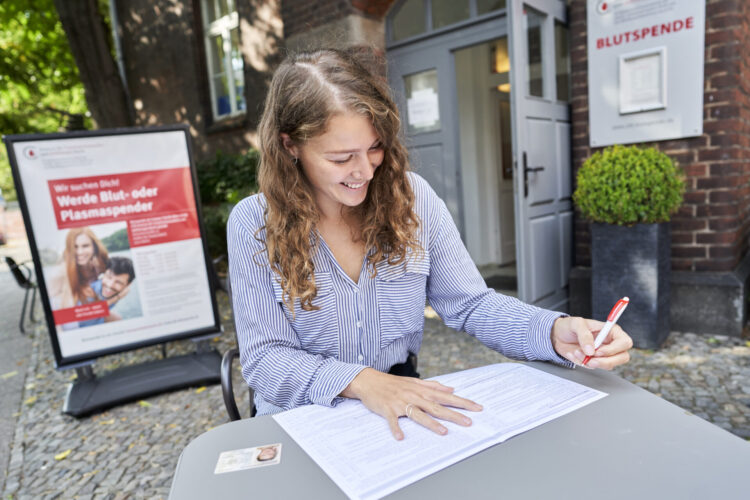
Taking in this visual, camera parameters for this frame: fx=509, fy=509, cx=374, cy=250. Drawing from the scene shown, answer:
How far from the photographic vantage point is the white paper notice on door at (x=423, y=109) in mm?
5023

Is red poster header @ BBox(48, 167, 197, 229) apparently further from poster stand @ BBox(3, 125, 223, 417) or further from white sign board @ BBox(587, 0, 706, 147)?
white sign board @ BBox(587, 0, 706, 147)

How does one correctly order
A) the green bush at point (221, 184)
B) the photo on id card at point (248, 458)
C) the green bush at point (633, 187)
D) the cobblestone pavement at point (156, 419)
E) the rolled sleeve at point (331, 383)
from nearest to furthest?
the photo on id card at point (248, 458)
the rolled sleeve at point (331, 383)
the cobblestone pavement at point (156, 419)
the green bush at point (633, 187)
the green bush at point (221, 184)

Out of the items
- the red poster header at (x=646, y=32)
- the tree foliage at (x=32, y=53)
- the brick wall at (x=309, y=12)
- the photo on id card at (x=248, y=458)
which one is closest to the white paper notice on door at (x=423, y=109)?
the brick wall at (x=309, y=12)

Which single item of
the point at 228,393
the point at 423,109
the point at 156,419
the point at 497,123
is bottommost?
the point at 156,419

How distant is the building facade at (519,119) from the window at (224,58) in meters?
0.03

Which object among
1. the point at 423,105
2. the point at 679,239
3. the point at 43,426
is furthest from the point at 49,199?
the point at 679,239

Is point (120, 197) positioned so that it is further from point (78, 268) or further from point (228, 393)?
point (228, 393)

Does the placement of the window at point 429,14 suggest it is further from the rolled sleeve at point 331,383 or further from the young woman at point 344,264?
the rolled sleeve at point 331,383

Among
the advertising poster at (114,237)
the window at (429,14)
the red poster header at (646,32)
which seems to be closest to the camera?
the advertising poster at (114,237)

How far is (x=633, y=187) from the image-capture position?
334cm

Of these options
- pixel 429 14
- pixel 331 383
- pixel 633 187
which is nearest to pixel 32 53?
pixel 429 14

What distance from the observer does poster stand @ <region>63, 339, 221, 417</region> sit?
10.6ft

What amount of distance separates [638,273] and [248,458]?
3253mm

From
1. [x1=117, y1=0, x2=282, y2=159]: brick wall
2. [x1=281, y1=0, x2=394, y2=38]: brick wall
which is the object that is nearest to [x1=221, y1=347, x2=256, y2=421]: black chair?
[x1=281, y1=0, x2=394, y2=38]: brick wall
